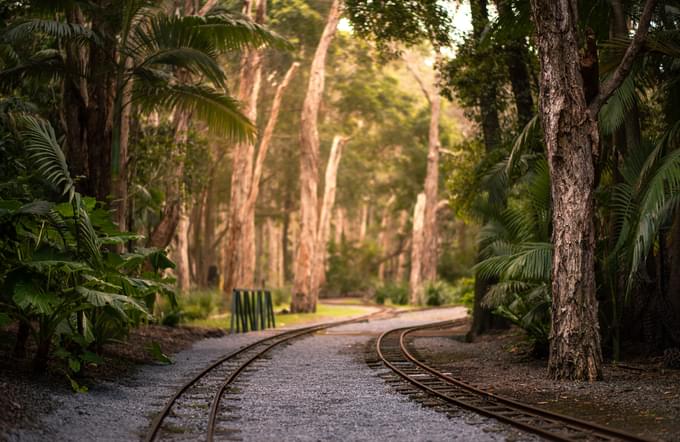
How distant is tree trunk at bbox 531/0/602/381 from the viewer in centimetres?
1159

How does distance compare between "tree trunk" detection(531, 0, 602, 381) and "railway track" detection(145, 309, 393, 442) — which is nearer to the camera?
"railway track" detection(145, 309, 393, 442)

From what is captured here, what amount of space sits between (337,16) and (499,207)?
1918 centimetres

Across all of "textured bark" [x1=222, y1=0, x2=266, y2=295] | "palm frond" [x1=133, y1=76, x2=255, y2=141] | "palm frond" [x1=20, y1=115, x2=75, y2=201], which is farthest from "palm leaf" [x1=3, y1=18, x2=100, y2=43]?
"textured bark" [x1=222, y1=0, x2=266, y2=295]

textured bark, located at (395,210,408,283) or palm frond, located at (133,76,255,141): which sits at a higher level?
palm frond, located at (133,76,255,141)

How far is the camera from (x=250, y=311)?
899 inches

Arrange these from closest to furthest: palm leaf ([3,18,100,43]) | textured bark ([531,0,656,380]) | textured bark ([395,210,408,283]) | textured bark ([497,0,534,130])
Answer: textured bark ([531,0,656,380])
palm leaf ([3,18,100,43])
textured bark ([497,0,534,130])
textured bark ([395,210,408,283])

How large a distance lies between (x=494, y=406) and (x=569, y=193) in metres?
3.78

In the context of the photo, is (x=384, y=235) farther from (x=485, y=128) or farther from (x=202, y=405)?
(x=202, y=405)

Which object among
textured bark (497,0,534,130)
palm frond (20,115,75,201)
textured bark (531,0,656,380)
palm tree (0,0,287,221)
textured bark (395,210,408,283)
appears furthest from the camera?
textured bark (395,210,408,283)

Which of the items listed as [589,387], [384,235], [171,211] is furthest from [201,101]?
[384,235]

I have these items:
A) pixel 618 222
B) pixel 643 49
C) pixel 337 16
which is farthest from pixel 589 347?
pixel 337 16

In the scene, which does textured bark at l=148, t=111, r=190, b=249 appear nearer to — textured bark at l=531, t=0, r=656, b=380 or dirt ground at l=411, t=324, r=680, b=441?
dirt ground at l=411, t=324, r=680, b=441

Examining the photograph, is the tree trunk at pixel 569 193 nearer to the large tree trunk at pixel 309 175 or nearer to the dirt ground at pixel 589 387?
the dirt ground at pixel 589 387

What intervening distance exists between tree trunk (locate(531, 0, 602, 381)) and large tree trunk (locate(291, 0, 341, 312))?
858 inches
